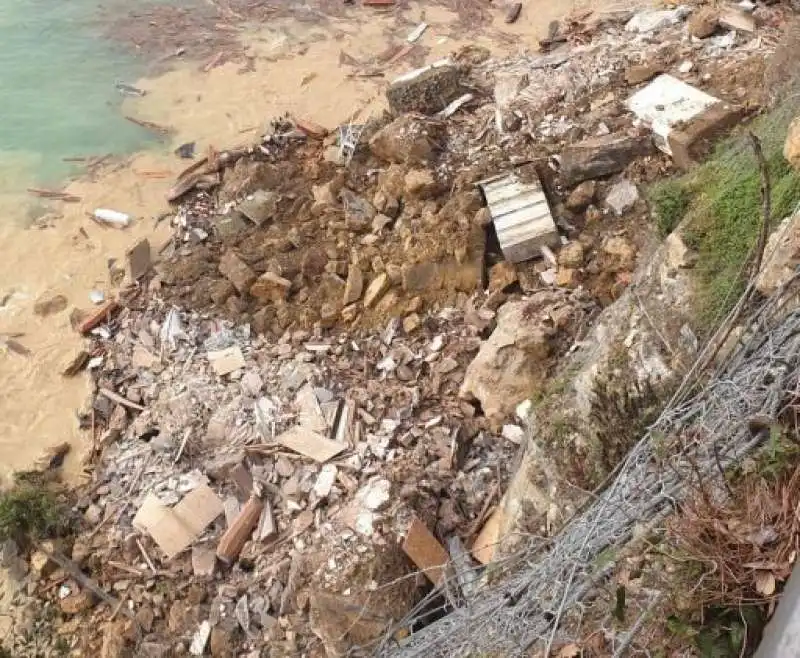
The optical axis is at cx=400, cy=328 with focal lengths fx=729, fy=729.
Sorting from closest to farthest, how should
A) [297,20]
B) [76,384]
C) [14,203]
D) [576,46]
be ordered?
1. [76,384]
2. [576,46]
3. [14,203]
4. [297,20]

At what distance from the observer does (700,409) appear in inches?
130

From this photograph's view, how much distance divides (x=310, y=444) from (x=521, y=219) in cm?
265

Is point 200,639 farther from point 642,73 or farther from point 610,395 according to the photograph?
point 642,73

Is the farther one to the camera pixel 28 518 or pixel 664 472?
pixel 28 518

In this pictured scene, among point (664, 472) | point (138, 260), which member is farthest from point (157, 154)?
point (664, 472)

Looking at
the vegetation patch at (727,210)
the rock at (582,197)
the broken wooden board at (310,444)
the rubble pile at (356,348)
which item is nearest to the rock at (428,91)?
the rubble pile at (356,348)

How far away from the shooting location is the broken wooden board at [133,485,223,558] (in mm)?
5762

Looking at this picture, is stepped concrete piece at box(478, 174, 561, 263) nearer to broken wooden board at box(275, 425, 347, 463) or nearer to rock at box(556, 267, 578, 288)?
rock at box(556, 267, 578, 288)

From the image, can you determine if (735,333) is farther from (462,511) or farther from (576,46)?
(576,46)

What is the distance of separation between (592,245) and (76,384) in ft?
17.0

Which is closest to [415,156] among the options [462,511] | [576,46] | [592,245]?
[592,245]

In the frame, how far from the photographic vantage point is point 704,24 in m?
7.29

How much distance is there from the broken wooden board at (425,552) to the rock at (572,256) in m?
2.52

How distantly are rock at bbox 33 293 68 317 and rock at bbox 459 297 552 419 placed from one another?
492 cm
